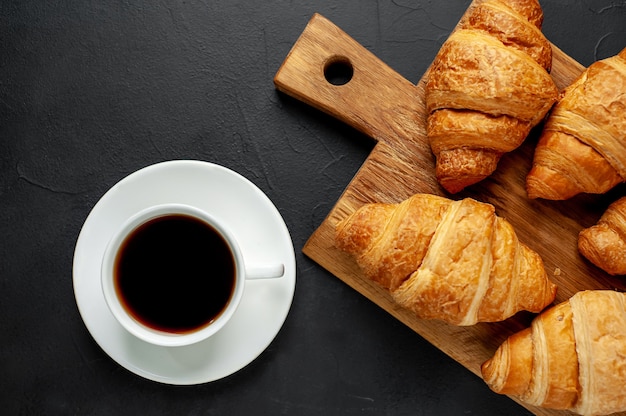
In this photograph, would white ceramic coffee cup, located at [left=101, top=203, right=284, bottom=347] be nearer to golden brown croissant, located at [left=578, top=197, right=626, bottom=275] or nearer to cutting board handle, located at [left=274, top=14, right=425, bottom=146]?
cutting board handle, located at [left=274, top=14, right=425, bottom=146]

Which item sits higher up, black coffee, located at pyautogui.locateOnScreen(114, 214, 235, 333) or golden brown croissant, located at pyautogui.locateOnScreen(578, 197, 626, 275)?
golden brown croissant, located at pyautogui.locateOnScreen(578, 197, 626, 275)

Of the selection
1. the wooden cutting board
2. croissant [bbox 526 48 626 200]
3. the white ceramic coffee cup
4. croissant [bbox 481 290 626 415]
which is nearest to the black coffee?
the white ceramic coffee cup

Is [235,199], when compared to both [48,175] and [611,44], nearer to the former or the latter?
[48,175]

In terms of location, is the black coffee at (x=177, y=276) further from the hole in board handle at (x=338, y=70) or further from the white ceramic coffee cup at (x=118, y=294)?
the hole in board handle at (x=338, y=70)

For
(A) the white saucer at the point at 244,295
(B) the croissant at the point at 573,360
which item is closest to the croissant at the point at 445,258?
(B) the croissant at the point at 573,360

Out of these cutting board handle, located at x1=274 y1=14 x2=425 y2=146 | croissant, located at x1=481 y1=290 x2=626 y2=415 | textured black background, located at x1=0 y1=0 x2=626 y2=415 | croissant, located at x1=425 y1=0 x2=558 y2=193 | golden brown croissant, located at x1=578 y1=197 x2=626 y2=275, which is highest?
croissant, located at x1=425 y1=0 x2=558 y2=193

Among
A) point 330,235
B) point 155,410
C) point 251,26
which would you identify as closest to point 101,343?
point 155,410

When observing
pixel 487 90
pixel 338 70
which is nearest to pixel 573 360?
pixel 487 90
